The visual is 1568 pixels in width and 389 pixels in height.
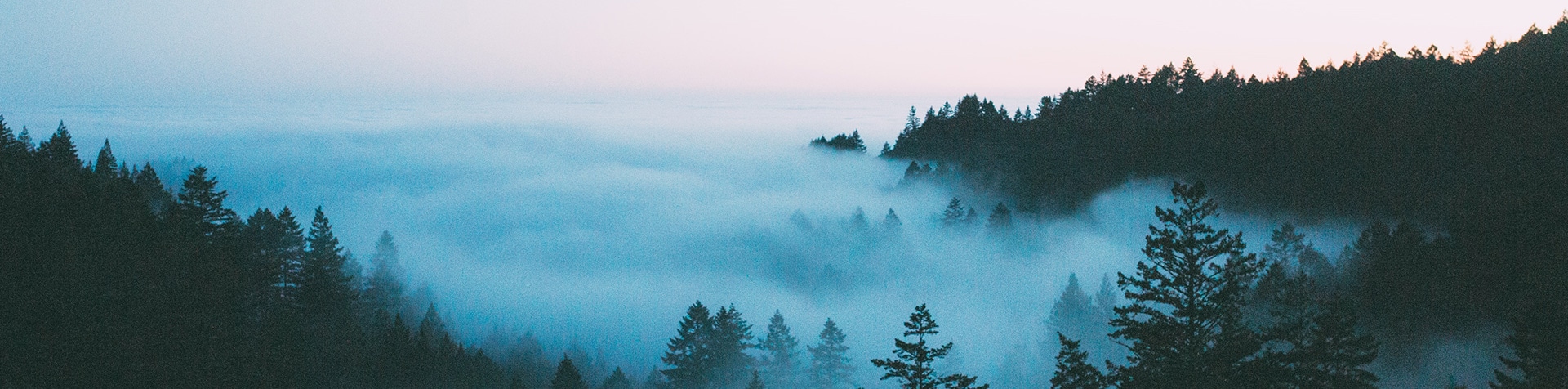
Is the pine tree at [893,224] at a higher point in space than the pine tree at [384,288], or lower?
higher

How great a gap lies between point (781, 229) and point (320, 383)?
151 meters

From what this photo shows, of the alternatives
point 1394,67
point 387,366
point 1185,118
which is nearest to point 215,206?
point 387,366

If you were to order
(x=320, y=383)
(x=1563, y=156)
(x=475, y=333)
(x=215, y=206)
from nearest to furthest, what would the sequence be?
(x=320, y=383) → (x=215, y=206) → (x=1563, y=156) → (x=475, y=333)

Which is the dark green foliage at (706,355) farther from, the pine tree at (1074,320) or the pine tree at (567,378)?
the pine tree at (1074,320)

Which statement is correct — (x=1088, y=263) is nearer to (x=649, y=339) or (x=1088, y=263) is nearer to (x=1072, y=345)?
(x=649, y=339)

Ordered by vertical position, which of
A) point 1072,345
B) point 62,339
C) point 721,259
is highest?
point 721,259

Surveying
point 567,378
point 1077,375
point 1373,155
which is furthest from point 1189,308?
point 1373,155

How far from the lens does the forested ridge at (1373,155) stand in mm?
48469

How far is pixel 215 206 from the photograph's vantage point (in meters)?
51.2

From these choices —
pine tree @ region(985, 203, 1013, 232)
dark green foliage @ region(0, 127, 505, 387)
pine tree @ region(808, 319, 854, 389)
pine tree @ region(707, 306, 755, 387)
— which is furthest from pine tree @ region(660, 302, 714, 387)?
pine tree @ region(985, 203, 1013, 232)

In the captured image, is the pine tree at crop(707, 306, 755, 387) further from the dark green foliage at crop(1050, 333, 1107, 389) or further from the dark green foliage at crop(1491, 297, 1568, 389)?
the dark green foliage at crop(1491, 297, 1568, 389)

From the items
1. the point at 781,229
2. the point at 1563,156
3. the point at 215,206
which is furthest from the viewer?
the point at 781,229

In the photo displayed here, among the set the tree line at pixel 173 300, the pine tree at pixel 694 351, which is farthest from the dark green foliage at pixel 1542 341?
the pine tree at pixel 694 351

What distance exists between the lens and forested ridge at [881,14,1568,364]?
159 feet
